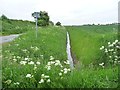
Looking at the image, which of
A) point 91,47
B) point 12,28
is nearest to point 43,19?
point 12,28

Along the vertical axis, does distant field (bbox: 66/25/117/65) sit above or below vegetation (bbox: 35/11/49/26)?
below

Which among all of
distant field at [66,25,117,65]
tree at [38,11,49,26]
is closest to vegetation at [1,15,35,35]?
tree at [38,11,49,26]

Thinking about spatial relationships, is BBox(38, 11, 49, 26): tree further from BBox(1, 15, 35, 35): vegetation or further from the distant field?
the distant field

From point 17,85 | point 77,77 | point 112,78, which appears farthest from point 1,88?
point 112,78

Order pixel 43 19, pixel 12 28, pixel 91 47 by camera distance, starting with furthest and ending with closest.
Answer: pixel 43 19, pixel 12 28, pixel 91 47

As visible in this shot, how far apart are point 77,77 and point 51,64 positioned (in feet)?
4.57

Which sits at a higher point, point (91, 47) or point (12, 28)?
point (12, 28)

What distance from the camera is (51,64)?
9500mm

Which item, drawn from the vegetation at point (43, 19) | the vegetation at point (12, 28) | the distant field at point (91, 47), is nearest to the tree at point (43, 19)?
the vegetation at point (43, 19)

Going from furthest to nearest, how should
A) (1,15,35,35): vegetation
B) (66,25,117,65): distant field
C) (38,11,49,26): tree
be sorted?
(38,11,49,26): tree
(1,15,35,35): vegetation
(66,25,117,65): distant field

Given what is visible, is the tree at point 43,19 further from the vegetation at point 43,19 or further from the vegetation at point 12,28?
the vegetation at point 12,28

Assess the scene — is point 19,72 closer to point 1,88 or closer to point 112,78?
point 1,88

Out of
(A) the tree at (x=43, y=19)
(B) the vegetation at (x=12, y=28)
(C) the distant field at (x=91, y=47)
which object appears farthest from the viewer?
(A) the tree at (x=43, y=19)

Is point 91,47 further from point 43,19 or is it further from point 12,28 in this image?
point 43,19
